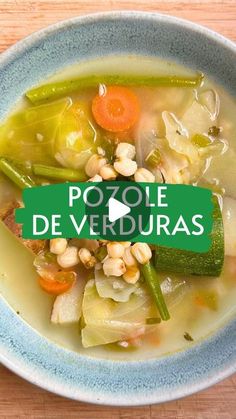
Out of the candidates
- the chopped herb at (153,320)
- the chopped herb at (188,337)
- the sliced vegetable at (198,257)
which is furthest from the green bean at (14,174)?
the chopped herb at (188,337)

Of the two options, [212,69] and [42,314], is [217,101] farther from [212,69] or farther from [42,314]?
[42,314]

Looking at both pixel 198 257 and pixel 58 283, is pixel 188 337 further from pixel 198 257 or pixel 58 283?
pixel 58 283

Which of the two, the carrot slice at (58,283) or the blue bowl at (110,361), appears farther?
the carrot slice at (58,283)

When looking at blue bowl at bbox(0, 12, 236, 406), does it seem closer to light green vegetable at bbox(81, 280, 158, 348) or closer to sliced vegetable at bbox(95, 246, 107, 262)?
light green vegetable at bbox(81, 280, 158, 348)

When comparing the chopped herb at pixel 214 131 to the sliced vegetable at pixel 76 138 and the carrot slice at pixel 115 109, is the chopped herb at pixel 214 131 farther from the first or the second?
the sliced vegetable at pixel 76 138

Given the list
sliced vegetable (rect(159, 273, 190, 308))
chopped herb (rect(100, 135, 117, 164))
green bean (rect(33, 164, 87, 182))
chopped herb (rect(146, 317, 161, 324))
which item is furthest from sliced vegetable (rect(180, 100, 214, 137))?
chopped herb (rect(146, 317, 161, 324))

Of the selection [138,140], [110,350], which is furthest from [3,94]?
[110,350]
